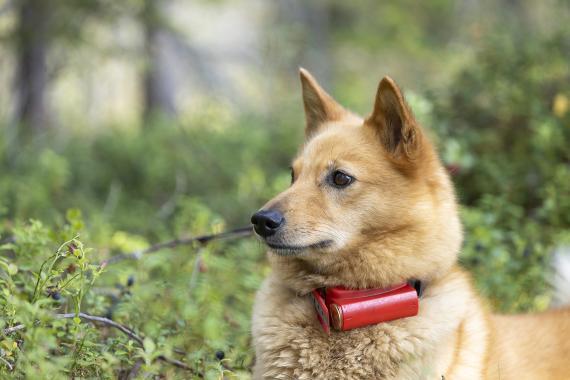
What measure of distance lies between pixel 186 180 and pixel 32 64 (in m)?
2.70

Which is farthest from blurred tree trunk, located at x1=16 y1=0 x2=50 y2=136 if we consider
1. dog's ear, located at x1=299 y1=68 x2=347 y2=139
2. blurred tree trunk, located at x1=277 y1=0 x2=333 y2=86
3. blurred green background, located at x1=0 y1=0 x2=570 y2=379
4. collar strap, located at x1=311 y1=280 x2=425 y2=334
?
collar strap, located at x1=311 y1=280 x2=425 y2=334

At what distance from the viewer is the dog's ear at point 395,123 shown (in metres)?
3.11

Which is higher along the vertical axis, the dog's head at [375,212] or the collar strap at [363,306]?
the dog's head at [375,212]

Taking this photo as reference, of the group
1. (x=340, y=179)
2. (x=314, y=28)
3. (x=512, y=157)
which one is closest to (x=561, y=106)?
(x=512, y=157)

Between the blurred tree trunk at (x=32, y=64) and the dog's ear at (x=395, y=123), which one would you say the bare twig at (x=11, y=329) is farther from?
the blurred tree trunk at (x=32, y=64)

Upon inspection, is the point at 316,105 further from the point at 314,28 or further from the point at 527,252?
the point at 314,28

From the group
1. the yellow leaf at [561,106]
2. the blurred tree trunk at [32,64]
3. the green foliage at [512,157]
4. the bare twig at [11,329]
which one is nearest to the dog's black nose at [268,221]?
the bare twig at [11,329]

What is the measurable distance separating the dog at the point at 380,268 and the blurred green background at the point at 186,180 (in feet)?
1.40

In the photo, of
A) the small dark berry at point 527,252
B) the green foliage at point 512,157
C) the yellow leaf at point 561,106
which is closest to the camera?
the green foliage at point 512,157

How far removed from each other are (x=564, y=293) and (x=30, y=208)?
466 centimetres

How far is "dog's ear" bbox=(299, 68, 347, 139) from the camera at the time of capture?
3.76 meters

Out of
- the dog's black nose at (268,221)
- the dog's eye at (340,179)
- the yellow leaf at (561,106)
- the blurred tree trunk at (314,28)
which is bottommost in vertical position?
the dog's black nose at (268,221)

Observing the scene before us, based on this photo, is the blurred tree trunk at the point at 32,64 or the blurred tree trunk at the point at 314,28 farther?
the blurred tree trunk at the point at 314,28

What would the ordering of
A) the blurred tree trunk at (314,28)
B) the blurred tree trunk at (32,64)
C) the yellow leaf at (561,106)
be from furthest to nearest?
the blurred tree trunk at (314,28)
the blurred tree trunk at (32,64)
the yellow leaf at (561,106)
